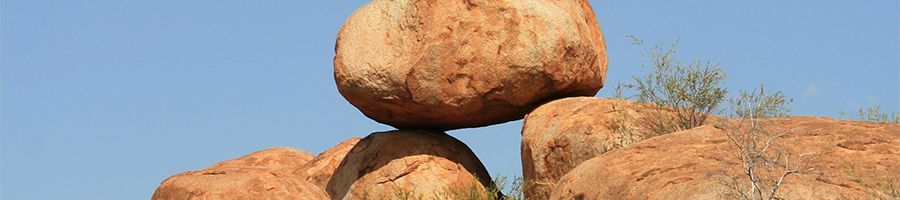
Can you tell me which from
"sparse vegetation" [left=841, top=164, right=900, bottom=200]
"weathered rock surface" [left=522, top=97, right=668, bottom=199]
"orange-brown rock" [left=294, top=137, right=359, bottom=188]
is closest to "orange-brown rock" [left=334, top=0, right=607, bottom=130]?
"weathered rock surface" [left=522, top=97, right=668, bottom=199]

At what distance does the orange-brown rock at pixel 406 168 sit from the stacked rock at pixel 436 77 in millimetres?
19

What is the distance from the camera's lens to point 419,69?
55.9 feet

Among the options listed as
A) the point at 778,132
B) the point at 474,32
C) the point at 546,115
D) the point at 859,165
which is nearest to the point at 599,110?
the point at 546,115

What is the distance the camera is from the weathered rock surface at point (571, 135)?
16.1 metres

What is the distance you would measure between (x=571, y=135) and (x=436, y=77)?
183cm

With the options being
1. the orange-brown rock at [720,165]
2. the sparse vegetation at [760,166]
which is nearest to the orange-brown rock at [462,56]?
the orange-brown rock at [720,165]

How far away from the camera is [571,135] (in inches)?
638

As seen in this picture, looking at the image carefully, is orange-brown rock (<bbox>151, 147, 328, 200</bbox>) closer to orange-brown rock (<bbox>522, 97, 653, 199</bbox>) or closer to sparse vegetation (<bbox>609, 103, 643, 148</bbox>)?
orange-brown rock (<bbox>522, 97, 653, 199</bbox>)

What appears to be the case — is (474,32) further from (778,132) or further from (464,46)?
(778,132)

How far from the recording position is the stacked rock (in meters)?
16.9

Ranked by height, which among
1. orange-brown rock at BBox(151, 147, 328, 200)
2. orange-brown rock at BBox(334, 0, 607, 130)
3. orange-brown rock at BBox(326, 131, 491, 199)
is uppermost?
orange-brown rock at BBox(334, 0, 607, 130)

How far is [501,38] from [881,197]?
6.45 metres

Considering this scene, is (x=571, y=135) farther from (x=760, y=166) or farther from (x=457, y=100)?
(x=760, y=166)

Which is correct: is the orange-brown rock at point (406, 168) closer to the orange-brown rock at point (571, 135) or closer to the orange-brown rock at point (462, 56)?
the orange-brown rock at point (462, 56)
